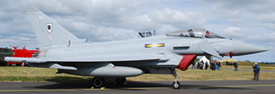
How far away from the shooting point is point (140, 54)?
10.6m

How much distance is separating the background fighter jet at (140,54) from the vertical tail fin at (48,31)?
3.29ft

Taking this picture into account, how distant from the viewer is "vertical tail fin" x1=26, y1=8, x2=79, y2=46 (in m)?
12.5

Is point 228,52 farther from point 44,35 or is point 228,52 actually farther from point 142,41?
point 44,35

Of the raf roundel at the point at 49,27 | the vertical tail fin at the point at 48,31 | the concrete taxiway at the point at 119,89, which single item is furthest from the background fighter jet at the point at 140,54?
the raf roundel at the point at 49,27

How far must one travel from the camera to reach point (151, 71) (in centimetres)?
1106

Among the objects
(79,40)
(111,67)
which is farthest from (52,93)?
(79,40)

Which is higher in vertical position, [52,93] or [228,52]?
[228,52]

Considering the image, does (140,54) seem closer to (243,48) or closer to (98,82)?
(98,82)

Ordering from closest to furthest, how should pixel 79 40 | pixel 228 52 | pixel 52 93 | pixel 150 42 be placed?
pixel 52 93, pixel 228 52, pixel 150 42, pixel 79 40

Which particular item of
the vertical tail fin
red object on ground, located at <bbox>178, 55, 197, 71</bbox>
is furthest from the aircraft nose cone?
the vertical tail fin

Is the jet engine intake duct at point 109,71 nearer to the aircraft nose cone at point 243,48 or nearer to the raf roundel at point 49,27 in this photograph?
the raf roundel at point 49,27

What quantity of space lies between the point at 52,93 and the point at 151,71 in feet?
15.8

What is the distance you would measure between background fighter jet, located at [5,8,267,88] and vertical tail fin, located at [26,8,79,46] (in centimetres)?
100

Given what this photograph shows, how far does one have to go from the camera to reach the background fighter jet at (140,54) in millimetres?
10117
